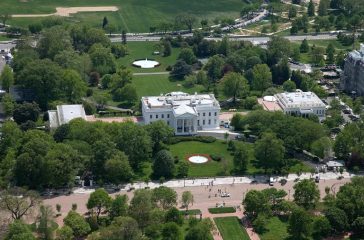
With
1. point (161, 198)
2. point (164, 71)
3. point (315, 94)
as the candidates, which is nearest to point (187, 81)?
point (164, 71)

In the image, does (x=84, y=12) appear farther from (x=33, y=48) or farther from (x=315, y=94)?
(x=315, y=94)

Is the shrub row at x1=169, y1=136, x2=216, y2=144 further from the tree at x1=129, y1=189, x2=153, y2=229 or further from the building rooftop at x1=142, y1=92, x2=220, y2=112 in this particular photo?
the tree at x1=129, y1=189, x2=153, y2=229

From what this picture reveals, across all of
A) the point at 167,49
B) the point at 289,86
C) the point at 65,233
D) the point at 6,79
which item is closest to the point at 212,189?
the point at 65,233

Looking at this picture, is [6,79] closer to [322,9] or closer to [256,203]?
[256,203]

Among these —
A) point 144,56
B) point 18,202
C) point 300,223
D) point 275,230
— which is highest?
point 144,56

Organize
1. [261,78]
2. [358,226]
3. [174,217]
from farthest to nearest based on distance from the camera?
1. [261,78]
2. [174,217]
3. [358,226]

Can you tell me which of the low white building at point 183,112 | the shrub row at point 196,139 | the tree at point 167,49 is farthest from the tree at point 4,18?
the shrub row at point 196,139
